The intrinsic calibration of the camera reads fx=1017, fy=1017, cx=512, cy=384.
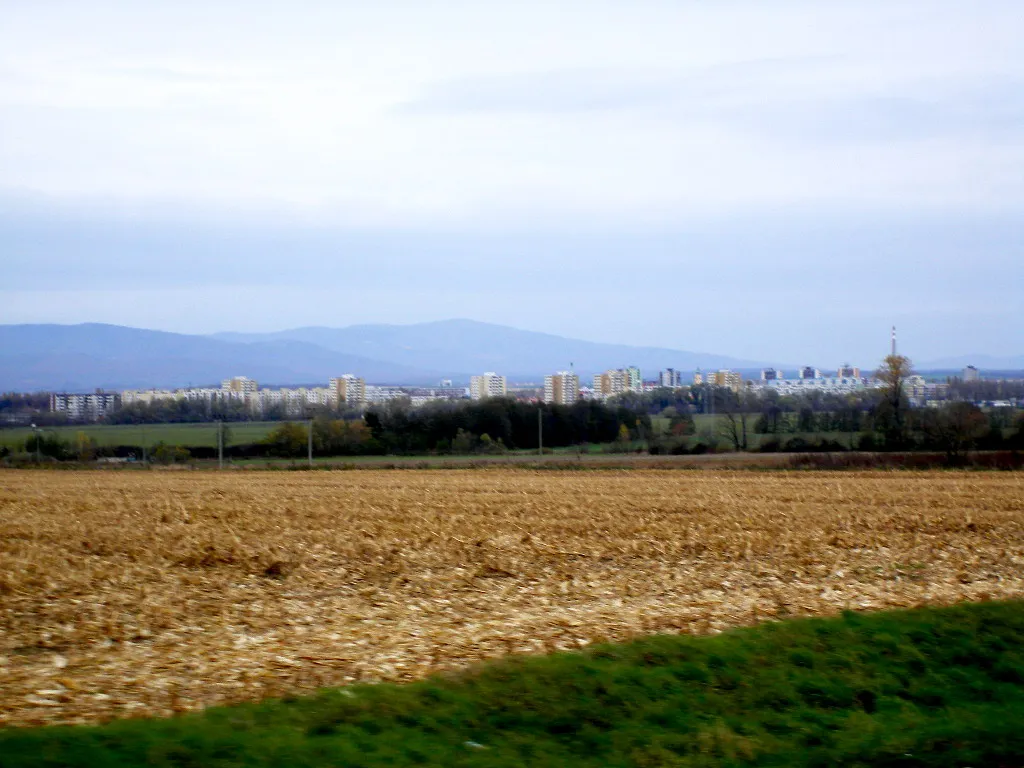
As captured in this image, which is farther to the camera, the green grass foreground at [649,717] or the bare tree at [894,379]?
the bare tree at [894,379]

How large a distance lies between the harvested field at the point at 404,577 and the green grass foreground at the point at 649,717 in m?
1.22

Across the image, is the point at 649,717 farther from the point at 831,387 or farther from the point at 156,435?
the point at 831,387

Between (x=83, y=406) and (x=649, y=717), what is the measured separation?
5378 inches

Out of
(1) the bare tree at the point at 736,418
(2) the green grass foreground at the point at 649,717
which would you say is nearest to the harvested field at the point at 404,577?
(2) the green grass foreground at the point at 649,717

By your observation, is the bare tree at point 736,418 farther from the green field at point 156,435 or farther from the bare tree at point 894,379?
the green field at point 156,435

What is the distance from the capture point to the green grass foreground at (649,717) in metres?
7.57

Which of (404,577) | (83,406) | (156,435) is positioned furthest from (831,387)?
(404,577)

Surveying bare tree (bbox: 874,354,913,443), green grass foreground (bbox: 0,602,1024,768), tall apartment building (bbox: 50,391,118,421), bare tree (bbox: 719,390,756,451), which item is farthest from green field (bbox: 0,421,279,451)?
green grass foreground (bbox: 0,602,1024,768)

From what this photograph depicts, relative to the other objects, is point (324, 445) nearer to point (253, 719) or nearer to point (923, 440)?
point (923, 440)

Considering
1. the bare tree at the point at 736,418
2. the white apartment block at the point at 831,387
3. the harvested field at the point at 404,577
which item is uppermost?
the white apartment block at the point at 831,387

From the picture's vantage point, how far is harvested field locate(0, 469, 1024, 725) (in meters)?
10.9

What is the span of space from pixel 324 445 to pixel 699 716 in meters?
75.9

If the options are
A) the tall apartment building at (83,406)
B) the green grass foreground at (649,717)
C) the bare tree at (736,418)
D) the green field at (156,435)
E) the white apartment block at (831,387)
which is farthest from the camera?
the tall apartment building at (83,406)

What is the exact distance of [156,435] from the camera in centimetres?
9456
